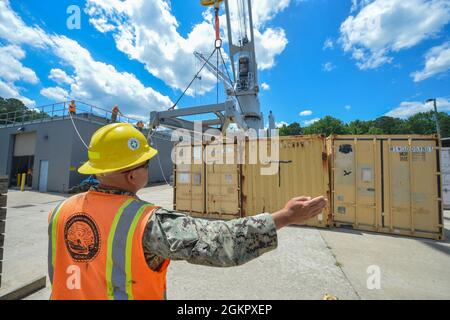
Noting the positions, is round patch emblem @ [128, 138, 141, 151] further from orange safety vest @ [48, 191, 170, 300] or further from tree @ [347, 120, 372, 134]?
tree @ [347, 120, 372, 134]

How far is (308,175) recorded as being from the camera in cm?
680

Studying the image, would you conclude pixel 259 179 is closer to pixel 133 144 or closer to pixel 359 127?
pixel 133 144

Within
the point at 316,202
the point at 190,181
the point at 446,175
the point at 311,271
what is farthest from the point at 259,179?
the point at 446,175

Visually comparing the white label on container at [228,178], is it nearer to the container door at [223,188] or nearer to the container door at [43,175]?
the container door at [223,188]

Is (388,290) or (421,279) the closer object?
(388,290)

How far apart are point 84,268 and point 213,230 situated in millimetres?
700

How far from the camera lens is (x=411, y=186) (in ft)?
19.9

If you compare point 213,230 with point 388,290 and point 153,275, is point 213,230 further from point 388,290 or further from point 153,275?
point 388,290

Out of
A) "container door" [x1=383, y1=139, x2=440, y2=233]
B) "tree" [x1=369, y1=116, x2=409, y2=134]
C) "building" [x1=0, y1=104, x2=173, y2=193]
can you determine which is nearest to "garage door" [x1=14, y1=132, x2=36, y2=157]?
"building" [x1=0, y1=104, x2=173, y2=193]

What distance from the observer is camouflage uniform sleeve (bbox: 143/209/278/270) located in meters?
0.97

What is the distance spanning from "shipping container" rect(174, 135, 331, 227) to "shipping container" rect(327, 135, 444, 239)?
52 cm

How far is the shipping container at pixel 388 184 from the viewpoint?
5953mm
